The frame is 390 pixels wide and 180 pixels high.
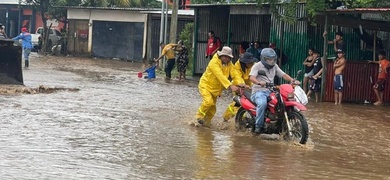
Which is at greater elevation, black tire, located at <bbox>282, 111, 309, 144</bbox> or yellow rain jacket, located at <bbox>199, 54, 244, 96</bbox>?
yellow rain jacket, located at <bbox>199, 54, 244, 96</bbox>

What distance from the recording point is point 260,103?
35.3 ft

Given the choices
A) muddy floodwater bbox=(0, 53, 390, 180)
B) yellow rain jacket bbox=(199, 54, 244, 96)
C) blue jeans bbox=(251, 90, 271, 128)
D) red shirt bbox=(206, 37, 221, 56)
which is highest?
red shirt bbox=(206, 37, 221, 56)

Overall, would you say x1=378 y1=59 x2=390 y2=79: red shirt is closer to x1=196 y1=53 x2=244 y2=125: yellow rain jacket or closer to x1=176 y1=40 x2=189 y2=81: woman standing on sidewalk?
x1=196 y1=53 x2=244 y2=125: yellow rain jacket

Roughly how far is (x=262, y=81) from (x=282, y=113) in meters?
0.64

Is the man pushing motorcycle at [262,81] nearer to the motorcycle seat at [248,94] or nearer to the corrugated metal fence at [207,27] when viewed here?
the motorcycle seat at [248,94]

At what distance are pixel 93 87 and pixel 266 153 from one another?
10397 mm

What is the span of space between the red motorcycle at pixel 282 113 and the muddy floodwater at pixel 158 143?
0.59 ft

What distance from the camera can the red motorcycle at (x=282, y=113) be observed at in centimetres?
1038

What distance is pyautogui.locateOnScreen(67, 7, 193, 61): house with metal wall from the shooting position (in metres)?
38.3

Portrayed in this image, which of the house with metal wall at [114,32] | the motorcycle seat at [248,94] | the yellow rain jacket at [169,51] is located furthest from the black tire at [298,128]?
the house with metal wall at [114,32]

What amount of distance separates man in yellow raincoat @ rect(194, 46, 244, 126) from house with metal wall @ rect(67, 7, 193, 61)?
82.2 ft

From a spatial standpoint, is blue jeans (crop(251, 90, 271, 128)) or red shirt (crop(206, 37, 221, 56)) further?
red shirt (crop(206, 37, 221, 56))

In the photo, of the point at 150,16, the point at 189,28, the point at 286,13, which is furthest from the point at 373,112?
the point at 150,16

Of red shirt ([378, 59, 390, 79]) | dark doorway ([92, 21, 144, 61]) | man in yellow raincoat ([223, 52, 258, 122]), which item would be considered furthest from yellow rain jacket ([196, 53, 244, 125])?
dark doorway ([92, 21, 144, 61])
